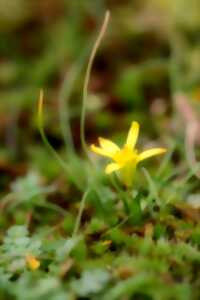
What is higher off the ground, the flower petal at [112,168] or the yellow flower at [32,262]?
the flower petal at [112,168]

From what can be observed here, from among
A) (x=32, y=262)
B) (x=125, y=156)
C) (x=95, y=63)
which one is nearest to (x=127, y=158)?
(x=125, y=156)

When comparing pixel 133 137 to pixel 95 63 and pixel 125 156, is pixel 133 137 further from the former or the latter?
pixel 95 63

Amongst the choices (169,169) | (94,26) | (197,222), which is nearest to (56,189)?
(169,169)

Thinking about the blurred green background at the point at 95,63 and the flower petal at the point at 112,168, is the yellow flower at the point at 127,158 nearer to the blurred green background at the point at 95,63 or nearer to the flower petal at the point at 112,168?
the flower petal at the point at 112,168

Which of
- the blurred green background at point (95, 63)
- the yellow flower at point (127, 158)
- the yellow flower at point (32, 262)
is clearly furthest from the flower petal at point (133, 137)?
the blurred green background at point (95, 63)

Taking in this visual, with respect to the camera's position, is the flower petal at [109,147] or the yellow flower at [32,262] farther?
the flower petal at [109,147]

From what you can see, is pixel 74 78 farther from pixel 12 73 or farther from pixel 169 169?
pixel 169 169

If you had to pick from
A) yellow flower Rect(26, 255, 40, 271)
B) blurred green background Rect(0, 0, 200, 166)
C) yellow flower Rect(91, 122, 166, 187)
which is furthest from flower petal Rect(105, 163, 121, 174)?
blurred green background Rect(0, 0, 200, 166)
